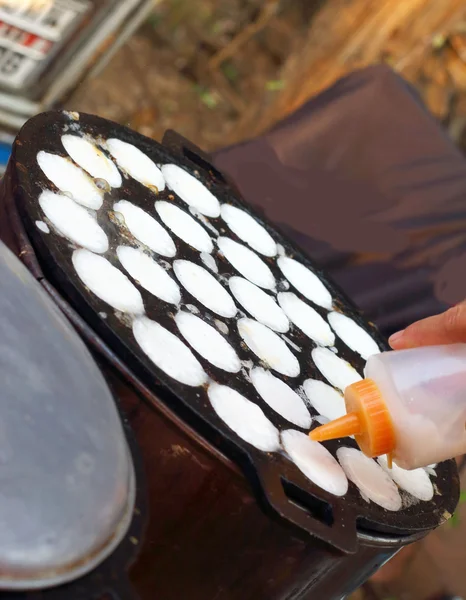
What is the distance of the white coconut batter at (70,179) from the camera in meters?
1.04

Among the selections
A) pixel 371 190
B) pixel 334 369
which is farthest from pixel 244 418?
pixel 371 190

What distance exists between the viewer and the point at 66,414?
656 mm

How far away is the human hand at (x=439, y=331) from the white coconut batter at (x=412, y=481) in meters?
0.21

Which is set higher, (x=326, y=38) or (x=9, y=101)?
(x=9, y=101)

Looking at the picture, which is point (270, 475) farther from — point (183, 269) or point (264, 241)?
point (264, 241)

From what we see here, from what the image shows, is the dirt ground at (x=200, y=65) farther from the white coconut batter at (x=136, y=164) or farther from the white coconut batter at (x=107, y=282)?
the white coconut batter at (x=107, y=282)

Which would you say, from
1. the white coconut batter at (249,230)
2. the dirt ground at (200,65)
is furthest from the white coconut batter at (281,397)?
the dirt ground at (200,65)

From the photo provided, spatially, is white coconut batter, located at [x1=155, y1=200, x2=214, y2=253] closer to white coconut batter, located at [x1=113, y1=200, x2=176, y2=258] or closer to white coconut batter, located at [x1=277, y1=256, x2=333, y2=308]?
white coconut batter, located at [x1=113, y1=200, x2=176, y2=258]

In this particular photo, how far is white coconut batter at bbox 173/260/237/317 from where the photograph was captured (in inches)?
43.0

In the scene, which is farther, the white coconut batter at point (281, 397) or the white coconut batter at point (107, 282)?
the white coconut batter at point (281, 397)

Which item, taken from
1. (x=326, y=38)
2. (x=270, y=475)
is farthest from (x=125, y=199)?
(x=326, y=38)

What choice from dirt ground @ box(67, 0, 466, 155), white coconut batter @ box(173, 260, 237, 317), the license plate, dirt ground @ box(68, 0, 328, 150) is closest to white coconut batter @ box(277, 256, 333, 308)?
white coconut batter @ box(173, 260, 237, 317)

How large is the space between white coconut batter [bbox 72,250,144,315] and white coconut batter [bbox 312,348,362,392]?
0.41 meters

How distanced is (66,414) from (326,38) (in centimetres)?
293
